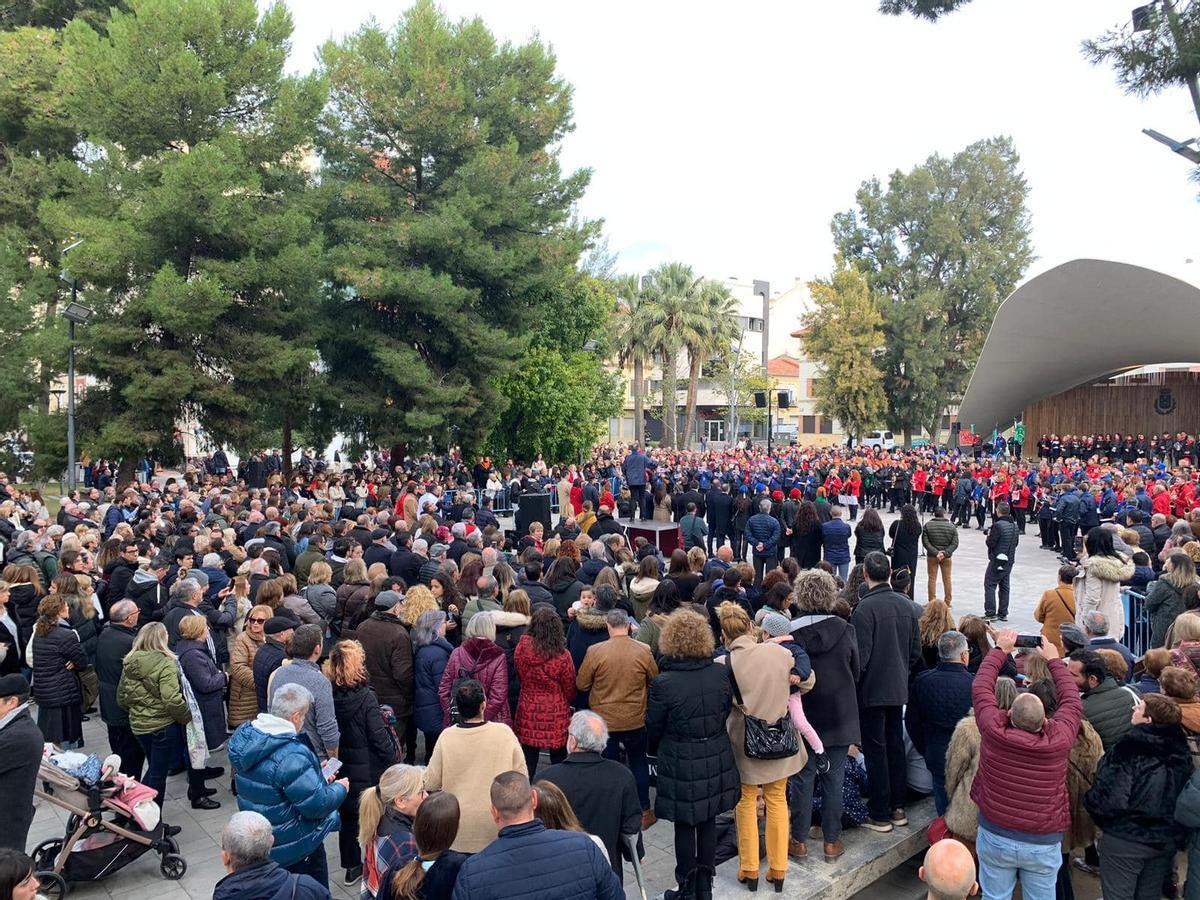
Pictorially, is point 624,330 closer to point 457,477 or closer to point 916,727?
point 457,477

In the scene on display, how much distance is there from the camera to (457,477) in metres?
23.6

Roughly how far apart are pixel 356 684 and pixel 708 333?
37048 mm

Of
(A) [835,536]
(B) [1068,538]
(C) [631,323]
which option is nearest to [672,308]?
(C) [631,323]

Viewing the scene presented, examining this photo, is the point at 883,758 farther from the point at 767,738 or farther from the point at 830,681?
the point at 767,738

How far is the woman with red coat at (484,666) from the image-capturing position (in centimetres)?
520

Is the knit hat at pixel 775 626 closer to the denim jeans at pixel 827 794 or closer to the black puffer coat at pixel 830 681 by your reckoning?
the black puffer coat at pixel 830 681

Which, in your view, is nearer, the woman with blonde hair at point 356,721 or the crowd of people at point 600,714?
the crowd of people at point 600,714

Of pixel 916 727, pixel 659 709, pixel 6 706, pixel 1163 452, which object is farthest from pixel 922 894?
pixel 1163 452

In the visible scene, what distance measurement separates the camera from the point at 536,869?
290cm

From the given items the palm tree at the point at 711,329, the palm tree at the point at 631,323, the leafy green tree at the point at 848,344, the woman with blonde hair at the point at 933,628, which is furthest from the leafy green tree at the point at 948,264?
the woman with blonde hair at the point at 933,628

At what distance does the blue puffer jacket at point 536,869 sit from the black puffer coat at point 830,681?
2337 millimetres

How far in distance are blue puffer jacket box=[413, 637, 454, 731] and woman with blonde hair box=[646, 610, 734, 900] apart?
6.10 feet

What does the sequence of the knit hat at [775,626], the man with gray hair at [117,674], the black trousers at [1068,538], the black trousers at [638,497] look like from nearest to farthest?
the knit hat at [775,626] < the man with gray hair at [117,674] < the black trousers at [1068,538] < the black trousers at [638,497]

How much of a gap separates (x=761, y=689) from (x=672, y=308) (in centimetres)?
3693
